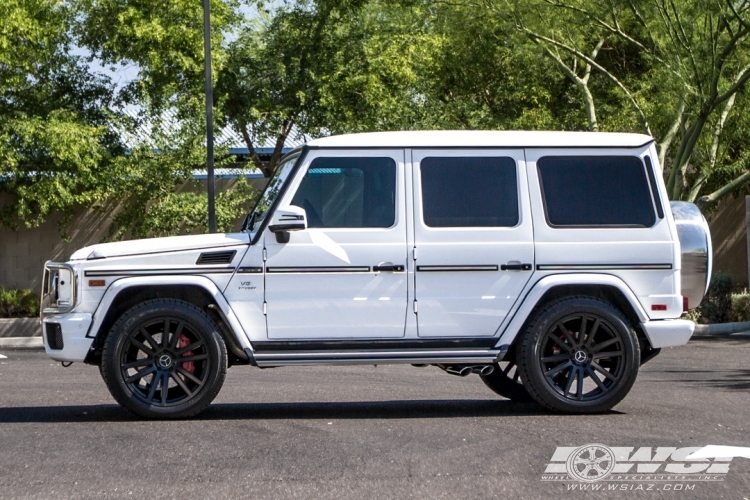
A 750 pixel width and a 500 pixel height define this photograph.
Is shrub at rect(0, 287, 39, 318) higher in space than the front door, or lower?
lower

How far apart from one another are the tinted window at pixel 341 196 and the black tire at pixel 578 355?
4.57 feet

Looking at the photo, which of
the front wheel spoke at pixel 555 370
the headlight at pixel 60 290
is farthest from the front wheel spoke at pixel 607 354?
the headlight at pixel 60 290

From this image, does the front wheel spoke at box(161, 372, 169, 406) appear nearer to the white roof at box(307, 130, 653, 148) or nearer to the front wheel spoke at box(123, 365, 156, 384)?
the front wheel spoke at box(123, 365, 156, 384)

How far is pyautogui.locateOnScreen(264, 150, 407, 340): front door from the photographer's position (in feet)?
26.5

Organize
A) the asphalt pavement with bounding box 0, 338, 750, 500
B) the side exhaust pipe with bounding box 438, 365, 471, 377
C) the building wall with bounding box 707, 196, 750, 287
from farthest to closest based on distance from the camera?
1. the building wall with bounding box 707, 196, 750, 287
2. the side exhaust pipe with bounding box 438, 365, 471, 377
3. the asphalt pavement with bounding box 0, 338, 750, 500

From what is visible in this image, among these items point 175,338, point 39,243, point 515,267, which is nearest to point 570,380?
point 515,267

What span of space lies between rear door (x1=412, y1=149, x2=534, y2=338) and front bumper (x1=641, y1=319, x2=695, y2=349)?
102 centimetres

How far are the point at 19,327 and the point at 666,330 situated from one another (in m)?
16.0

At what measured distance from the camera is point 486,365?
8.49 meters

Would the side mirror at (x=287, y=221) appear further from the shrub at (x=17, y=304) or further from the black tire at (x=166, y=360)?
the shrub at (x=17, y=304)

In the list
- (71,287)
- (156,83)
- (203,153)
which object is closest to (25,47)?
(156,83)

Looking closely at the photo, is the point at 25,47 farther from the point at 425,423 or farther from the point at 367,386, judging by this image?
the point at 425,423

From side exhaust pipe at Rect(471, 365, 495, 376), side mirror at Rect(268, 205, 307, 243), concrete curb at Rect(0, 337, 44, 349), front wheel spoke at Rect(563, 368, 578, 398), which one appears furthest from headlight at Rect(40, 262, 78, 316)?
concrete curb at Rect(0, 337, 44, 349)

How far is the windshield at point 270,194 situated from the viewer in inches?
329
